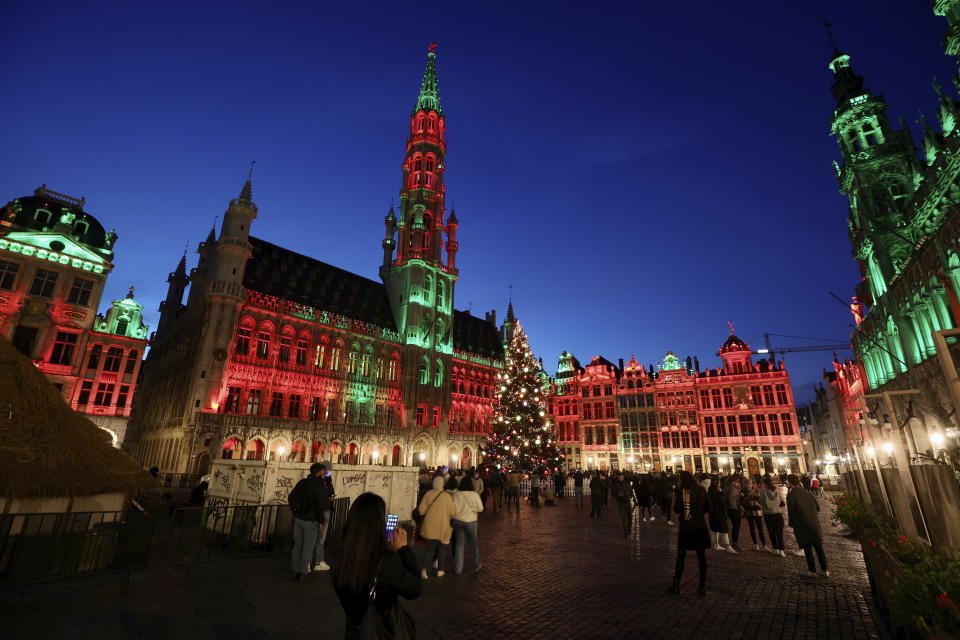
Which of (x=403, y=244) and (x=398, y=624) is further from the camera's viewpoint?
(x=403, y=244)

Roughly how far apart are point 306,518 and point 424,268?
1635 inches

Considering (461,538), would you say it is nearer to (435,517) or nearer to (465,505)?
(465,505)

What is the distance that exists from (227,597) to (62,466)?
4306mm

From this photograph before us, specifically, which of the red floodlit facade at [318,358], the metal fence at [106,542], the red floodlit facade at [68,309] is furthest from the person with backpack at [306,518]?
the red floodlit facade at [318,358]

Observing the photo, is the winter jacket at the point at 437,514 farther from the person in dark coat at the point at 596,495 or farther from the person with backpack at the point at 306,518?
the person in dark coat at the point at 596,495

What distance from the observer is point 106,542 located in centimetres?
748

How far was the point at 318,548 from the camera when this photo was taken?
795 centimetres

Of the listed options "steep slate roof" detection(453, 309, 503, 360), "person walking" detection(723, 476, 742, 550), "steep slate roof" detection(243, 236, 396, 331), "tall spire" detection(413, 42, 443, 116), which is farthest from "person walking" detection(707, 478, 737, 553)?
"tall spire" detection(413, 42, 443, 116)

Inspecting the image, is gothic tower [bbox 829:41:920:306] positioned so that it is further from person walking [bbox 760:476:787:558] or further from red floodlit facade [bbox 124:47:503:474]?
red floodlit facade [bbox 124:47:503:474]

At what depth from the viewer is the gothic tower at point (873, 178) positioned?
24562 mm

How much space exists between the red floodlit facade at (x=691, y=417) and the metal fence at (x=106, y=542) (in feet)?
125

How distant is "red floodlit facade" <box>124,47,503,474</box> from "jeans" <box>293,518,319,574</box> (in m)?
27.1

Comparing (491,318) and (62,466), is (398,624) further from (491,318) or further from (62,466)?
(491,318)

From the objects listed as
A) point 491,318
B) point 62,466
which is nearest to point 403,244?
point 491,318
